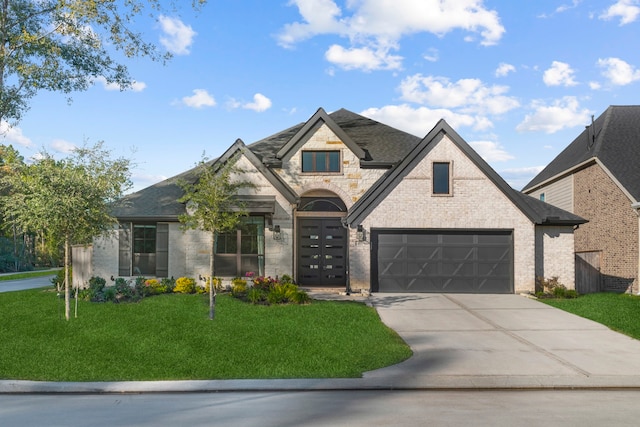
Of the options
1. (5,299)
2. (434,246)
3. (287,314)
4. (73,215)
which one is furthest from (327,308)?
(5,299)

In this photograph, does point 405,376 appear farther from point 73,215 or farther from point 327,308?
point 73,215

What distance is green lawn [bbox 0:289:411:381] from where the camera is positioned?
986 cm

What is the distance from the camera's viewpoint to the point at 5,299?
61.2ft

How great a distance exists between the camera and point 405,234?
20.0 meters

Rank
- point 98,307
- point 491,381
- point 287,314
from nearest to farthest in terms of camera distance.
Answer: point 491,381
point 287,314
point 98,307

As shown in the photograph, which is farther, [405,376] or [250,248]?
[250,248]

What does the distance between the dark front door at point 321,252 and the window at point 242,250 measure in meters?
2.04

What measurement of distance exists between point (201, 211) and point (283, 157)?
7.79m

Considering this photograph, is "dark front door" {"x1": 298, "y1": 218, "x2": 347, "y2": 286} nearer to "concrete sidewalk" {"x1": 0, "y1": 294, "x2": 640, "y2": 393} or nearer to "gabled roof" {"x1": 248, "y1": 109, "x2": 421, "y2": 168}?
"gabled roof" {"x1": 248, "y1": 109, "x2": 421, "y2": 168}

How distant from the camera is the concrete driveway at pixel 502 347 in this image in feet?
30.3

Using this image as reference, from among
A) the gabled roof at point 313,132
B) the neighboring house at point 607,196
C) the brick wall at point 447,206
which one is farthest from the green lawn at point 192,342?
the neighboring house at point 607,196

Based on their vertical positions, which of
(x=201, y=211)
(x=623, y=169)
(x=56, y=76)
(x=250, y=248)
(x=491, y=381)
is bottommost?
(x=491, y=381)

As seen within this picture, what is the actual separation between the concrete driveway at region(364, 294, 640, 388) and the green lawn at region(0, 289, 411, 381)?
0.76 m

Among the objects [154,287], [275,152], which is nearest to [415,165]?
[275,152]
